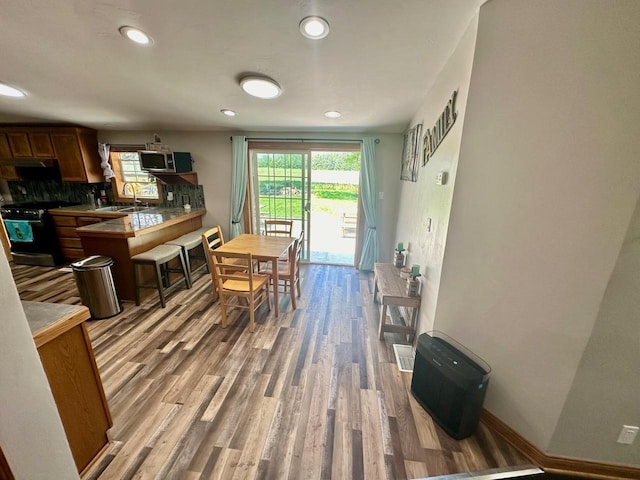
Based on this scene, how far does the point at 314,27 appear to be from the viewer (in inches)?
56.1

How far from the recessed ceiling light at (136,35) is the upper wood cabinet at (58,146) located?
3.29m

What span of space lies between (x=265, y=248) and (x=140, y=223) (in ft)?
5.58

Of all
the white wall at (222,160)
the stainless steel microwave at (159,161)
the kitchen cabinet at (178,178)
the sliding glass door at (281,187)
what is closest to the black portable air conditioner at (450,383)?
the white wall at (222,160)

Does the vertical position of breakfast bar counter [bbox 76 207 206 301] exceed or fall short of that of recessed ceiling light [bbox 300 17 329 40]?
it falls short

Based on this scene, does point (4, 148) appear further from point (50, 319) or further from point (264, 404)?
point (264, 404)

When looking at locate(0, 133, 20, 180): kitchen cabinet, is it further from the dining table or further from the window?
the dining table

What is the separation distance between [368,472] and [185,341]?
1845 mm

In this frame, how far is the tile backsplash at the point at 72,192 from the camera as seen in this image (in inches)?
166

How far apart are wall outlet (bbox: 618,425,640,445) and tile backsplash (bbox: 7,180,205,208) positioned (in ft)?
16.4

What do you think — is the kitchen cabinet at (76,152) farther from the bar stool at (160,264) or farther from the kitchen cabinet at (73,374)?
the kitchen cabinet at (73,374)

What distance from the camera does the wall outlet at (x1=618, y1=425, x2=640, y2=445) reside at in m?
1.21

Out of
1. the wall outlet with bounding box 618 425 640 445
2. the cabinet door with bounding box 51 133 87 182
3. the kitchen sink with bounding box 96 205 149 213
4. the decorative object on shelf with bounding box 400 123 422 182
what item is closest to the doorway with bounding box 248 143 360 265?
the decorative object on shelf with bounding box 400 123 422 182

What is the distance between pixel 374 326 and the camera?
2604 millimetres

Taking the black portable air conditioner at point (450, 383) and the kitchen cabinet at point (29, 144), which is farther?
the kitchen cabinet at point (29, 144)
